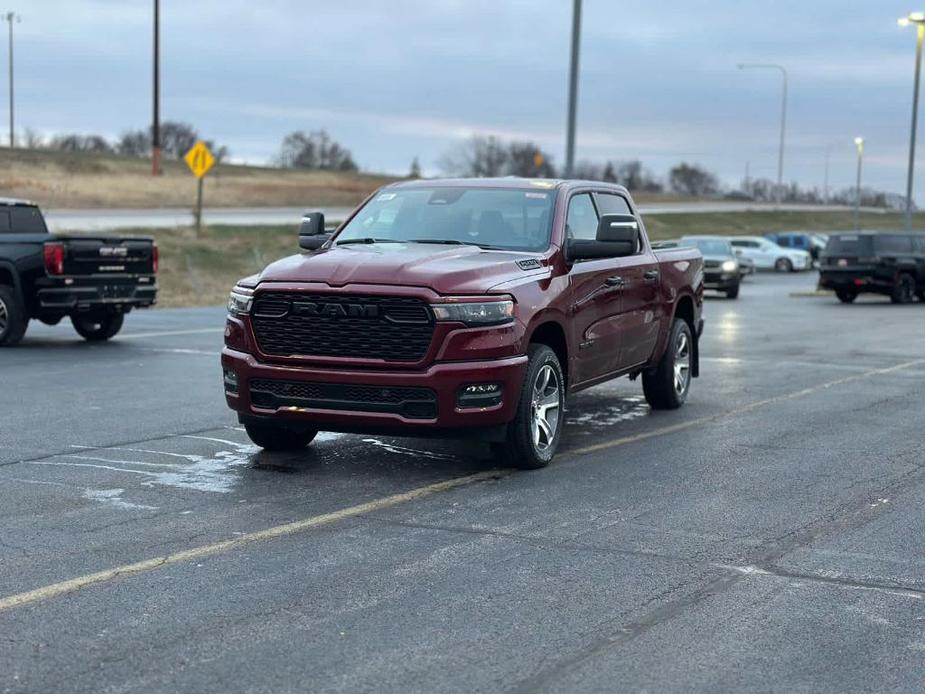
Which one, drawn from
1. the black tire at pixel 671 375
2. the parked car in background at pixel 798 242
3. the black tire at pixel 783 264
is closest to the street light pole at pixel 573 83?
the black tire at pixel 671 375

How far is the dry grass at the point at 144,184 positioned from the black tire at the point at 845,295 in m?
33.5

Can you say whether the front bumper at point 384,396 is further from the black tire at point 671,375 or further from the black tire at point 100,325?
the black tire at point 100,325

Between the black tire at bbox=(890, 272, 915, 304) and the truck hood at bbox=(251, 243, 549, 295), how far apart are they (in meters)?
25.8

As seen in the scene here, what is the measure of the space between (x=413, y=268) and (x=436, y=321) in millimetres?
421

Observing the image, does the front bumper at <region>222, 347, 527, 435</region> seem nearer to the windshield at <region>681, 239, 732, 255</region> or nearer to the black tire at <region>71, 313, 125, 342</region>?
the black tire at <region>71, 313, 125, 342</region>

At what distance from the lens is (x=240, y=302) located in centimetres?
869

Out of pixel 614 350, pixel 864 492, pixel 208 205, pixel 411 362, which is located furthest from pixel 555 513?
pixel 208 205

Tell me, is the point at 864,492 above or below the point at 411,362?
below

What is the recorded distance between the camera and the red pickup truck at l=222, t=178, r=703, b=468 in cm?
817

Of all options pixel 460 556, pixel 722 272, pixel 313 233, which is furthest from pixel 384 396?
pixel 722 272

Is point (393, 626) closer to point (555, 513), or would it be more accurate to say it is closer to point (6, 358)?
point (555, 513)

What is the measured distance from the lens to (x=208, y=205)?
6094 centimetres

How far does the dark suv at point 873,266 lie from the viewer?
3278 cm

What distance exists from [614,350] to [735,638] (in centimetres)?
518
